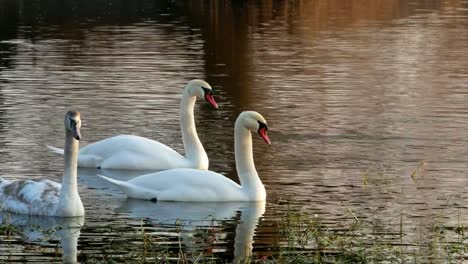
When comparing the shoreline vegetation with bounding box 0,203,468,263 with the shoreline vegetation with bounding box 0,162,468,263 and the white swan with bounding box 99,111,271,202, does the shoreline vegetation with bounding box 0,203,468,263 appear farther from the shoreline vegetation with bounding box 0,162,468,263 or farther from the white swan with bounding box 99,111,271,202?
the white swan with bounding box 99,111,271,202

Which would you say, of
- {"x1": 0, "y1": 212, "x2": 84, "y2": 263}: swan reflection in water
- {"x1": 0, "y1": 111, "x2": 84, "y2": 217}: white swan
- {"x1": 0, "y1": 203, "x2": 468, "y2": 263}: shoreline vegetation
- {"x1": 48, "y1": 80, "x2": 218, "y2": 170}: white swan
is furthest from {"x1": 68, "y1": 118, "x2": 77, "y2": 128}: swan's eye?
{"x1": 48, "y1": 80, "x2": 218, "y2": 170}: white swan

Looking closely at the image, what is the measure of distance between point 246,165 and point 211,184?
1.40 ft

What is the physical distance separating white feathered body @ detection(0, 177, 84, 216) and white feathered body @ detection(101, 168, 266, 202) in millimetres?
1052

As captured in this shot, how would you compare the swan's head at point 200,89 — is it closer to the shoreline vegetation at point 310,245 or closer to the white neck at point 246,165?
the white neck at point 246,165

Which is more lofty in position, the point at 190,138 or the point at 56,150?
the point at 190,138

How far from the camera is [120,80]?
2456 cm

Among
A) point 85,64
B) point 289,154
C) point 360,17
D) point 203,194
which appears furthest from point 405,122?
point 360,17

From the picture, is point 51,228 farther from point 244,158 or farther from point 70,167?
point 244,158

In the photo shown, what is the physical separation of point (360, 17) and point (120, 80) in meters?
16.8

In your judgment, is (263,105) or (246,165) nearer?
(246,165)

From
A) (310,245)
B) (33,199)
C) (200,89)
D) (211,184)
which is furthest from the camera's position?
(200,89)

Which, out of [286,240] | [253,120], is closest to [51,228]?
[286,240]

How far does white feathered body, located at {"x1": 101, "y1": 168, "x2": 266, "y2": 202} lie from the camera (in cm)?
1395

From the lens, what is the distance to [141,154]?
52.9ft
